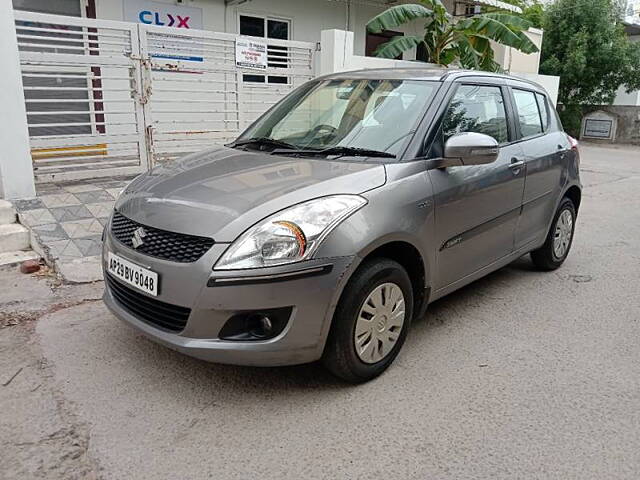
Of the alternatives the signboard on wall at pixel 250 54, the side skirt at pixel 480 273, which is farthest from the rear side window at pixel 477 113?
the signboard on wall at pixel 250 54

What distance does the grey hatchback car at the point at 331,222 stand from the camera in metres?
2.72

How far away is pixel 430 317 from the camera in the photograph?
13.6 ft

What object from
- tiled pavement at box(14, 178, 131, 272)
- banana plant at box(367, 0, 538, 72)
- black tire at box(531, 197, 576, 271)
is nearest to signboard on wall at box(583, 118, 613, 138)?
banana plant at box(367, 0, 538, 72)

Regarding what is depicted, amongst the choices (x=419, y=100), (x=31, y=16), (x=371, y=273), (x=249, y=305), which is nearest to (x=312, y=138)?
(x=419, y=100)

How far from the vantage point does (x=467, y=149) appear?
11.2 ft

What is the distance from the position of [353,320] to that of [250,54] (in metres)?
6.32

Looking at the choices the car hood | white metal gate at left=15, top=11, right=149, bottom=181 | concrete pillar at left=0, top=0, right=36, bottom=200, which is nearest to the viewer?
the car hood

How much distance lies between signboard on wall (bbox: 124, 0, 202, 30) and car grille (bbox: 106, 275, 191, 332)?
A: 7484 millimetres

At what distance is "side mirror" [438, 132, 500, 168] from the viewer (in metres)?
3.41

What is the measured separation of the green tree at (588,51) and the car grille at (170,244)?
18175 mm

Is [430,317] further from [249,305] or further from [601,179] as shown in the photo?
[601,179]

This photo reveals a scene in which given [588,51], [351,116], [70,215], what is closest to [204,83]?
[70,215]

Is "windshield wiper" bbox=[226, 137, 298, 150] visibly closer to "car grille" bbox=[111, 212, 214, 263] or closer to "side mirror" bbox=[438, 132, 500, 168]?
"side mirror" bbox=[438, 132, 500, 168]

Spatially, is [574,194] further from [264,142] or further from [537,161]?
[264,142]
